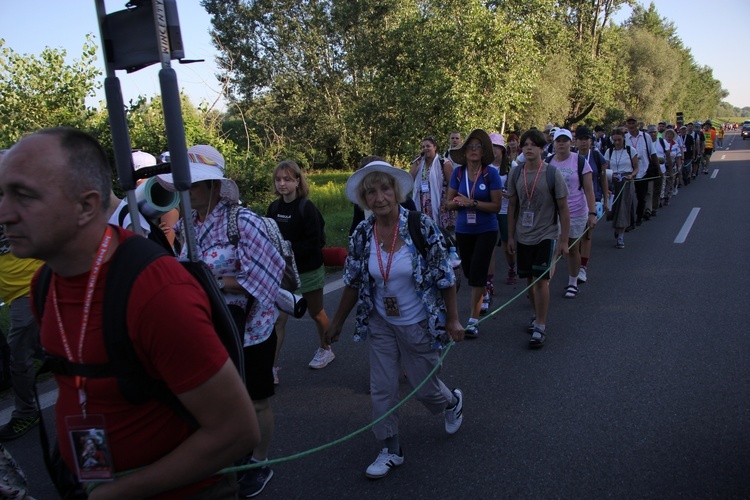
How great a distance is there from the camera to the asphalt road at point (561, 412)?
314 centimetres

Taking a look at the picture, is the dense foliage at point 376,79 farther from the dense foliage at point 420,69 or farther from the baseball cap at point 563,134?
the baseball cap at point 563,134

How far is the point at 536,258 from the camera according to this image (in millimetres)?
5477

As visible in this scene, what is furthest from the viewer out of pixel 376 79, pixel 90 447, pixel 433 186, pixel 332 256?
pixel 376 79

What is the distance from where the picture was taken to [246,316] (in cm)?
301

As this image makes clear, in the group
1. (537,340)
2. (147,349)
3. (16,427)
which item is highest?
(147,349)

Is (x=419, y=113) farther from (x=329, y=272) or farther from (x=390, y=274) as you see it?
(x=390, y=274)

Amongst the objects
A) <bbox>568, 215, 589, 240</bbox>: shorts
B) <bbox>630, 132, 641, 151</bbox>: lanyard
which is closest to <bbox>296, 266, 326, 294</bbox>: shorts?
<bbox>568, 215, 589, 240</bbox>: shorts

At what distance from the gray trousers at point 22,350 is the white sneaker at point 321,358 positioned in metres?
2.14

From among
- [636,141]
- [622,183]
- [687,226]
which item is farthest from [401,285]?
[687,226]

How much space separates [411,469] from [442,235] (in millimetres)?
1423

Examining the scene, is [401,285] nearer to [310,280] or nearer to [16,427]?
[310,280]

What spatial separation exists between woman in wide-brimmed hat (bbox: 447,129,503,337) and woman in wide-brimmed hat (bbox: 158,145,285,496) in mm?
2818

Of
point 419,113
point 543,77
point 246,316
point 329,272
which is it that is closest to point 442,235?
point 246,316

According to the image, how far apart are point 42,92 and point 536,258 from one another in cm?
962
